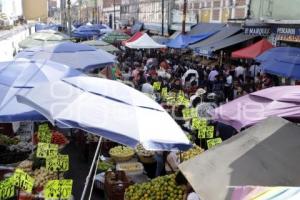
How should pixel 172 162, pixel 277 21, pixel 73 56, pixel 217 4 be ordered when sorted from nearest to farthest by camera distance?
pixel 172 162
pixel 73 56
pixel 277 21
pixel 217 4

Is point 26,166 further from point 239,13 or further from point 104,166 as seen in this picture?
point 239,13

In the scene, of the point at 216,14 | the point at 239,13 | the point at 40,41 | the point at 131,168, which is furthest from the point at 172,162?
the point at 216,14

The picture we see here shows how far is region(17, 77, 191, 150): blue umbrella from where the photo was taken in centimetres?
491

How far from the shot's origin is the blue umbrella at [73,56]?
11531 millimetres

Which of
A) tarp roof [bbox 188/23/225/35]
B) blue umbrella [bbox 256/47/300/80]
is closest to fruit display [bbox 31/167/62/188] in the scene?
blue umbrella [bbox 256/47/300/80]

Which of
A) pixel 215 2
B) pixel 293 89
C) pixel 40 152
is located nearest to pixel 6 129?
pixel 40 152

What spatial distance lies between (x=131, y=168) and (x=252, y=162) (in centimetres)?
388

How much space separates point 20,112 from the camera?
657 cm

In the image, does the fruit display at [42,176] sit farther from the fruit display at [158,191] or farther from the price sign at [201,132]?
the price sign at [201,132]

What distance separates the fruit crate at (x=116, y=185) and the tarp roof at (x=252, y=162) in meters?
2.41

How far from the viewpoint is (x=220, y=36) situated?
20578 millimetres

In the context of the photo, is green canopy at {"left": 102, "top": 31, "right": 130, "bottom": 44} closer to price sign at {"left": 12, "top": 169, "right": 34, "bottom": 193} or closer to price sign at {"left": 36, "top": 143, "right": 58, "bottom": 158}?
price sign at {"left": 36, "top": 143, "right": 58, "bottom": 158}

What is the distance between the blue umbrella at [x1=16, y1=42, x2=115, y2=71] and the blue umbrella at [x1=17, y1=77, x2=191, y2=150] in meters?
5.24

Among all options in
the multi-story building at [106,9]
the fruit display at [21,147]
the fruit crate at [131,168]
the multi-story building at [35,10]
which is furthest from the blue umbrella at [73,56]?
the multi-story building at [35,10]
